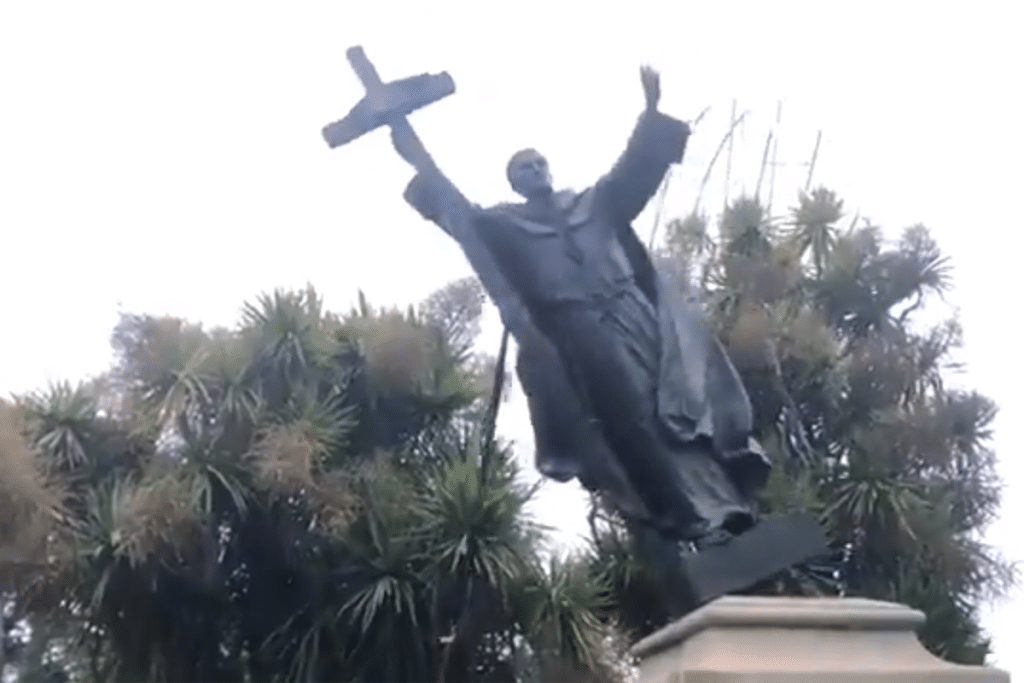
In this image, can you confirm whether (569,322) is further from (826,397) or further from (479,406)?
(826,397)

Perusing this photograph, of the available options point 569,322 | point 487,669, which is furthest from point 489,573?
point 569,322

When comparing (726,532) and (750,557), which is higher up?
(726,532)

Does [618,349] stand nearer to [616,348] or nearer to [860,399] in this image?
[616,348]

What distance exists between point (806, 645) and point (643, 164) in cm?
224

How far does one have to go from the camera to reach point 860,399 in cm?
2106

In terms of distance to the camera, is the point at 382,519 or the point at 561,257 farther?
the point at 382,519

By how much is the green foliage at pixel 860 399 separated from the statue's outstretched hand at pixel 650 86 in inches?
391

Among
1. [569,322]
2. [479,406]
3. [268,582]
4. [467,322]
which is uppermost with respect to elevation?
[467,322]

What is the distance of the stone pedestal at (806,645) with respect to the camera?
629 cm

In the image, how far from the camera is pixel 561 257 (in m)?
7.55

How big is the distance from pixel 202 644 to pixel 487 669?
3060 millimetres

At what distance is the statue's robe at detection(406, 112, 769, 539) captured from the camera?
23.9 feet

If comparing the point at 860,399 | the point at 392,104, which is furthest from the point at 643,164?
the point at 860,399

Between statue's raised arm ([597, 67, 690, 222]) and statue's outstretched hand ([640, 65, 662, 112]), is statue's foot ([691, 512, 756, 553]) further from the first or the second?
statue's outstretched hand ([640, 65, 662, 112])
